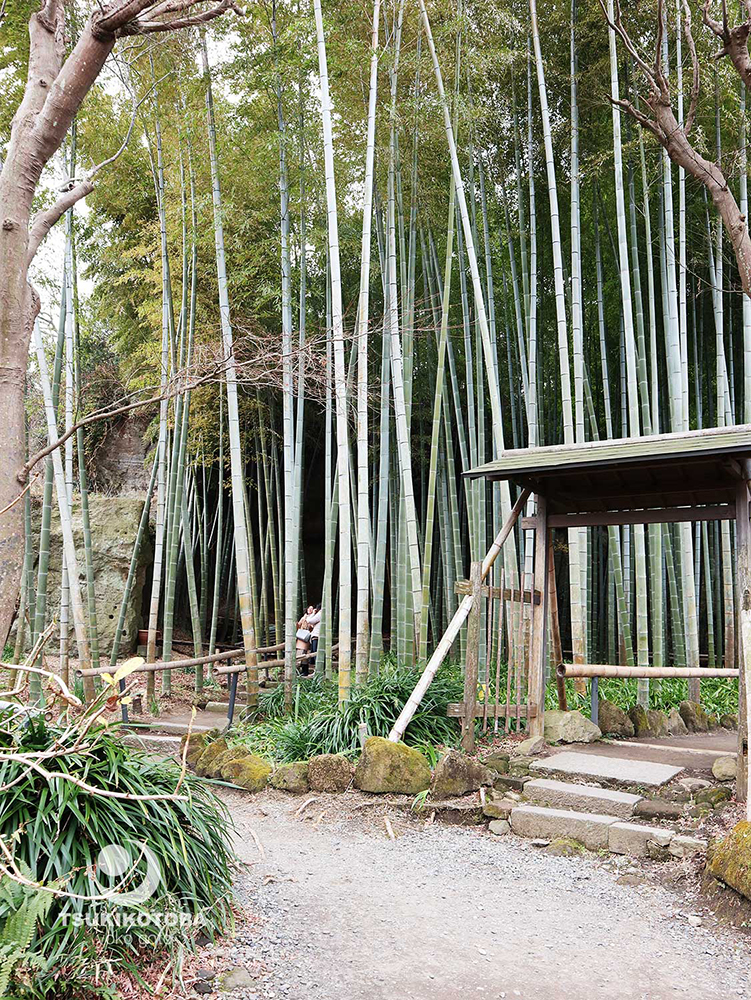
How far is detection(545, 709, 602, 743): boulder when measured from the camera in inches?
175

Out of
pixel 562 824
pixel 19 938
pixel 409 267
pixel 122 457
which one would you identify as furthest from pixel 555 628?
pixel 122 457

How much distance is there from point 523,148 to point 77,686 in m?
5.77

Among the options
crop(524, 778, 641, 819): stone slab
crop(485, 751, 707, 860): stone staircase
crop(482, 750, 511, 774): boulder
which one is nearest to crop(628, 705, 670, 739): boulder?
crop(485, 751, 707, 860): stone staircase

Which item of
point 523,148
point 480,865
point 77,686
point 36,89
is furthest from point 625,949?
point 523,148

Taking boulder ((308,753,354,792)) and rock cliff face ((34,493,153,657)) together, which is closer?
boulder ((308,753,354,792))

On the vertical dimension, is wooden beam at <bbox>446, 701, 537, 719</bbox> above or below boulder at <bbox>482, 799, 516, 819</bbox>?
above

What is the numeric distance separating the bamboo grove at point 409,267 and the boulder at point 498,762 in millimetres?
720

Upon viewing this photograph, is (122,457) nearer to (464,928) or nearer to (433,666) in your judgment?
(433,666)

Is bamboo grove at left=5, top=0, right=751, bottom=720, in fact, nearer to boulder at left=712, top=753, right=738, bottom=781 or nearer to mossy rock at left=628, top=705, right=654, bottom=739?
mossy rock at left=628, top=705, right=654, bottom=739

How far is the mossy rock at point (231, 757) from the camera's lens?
424 cm

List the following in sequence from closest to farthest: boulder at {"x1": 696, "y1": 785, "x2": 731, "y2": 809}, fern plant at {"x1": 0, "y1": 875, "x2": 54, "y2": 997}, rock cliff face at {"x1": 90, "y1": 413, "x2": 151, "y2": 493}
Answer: fern plant at {"x1": 0, "y1": 875, "x2": 54, "y2": 997} → boulder at {"x1": 696, "y1": 785, "x2": 731, "y2": 809} → rock cliff face at {"x1": 90, "y1": 413, "x2": 151, "y2": 493}

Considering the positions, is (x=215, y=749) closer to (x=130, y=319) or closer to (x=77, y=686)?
(x=77, y=686)

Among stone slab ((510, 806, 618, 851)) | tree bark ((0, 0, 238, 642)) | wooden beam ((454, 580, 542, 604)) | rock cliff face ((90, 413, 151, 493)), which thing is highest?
rock cliff face ((90, 413, 151, 493))

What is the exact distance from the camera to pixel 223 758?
437cm
